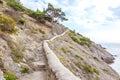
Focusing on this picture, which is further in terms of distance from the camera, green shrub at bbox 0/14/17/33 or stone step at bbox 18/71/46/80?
green shrub at bbox 0/14/17/33

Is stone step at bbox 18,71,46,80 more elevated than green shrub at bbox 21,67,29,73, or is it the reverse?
green shrub at bbox 21,67,29,73

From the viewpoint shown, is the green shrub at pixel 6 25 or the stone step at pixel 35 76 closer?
the stone step at pixel 35 76

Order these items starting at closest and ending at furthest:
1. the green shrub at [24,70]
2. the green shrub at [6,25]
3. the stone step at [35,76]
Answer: the stone step at [35,76]
the green shrub at [24,70]
the green shrub at [6,25]

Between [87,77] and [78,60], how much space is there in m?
4.08

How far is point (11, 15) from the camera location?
36.1 metres

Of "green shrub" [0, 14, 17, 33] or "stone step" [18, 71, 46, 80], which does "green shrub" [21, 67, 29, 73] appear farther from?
"green shrub" [0, 14, 17, 33]

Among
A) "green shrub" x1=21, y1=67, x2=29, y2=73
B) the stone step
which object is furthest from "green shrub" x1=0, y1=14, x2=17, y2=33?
the stone step

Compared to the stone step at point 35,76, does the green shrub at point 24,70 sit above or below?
above

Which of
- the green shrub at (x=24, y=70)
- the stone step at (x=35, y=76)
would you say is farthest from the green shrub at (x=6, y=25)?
the stone step at (x=35, y=76)

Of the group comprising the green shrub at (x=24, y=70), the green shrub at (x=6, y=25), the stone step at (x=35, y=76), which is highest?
the green shrub at (x=6, y=25)

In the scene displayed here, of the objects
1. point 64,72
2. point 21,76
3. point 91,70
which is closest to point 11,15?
point 91,70

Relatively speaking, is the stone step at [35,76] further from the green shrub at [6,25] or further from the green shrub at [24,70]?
the green shrub at [6,25]

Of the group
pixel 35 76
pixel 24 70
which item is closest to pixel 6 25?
pixel 24 70

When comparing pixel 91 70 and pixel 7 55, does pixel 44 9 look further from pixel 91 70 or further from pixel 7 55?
pixel 7 55
